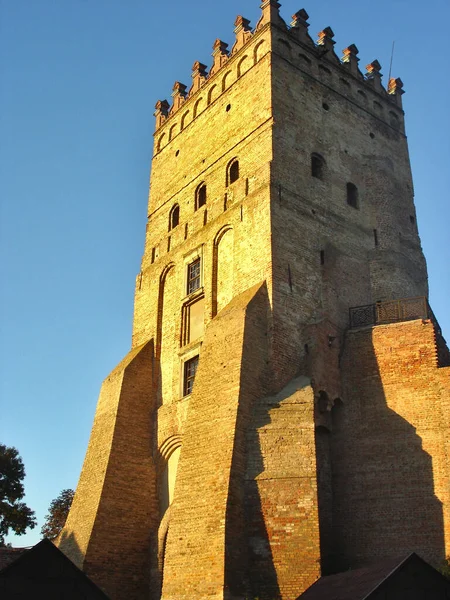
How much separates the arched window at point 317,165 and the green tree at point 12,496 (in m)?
17.3

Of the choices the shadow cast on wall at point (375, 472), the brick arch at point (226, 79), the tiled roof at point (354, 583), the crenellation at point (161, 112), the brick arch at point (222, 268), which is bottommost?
the tiled roof at point (354, 583)

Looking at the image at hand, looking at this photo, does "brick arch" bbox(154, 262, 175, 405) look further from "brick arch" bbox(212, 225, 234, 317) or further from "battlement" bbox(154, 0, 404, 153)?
"battlement" bbox(154, 0, 404, 153)

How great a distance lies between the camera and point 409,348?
19.7 meters

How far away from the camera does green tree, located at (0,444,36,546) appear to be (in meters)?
29.4

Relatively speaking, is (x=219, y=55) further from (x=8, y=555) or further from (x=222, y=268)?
(x=8, y=555)

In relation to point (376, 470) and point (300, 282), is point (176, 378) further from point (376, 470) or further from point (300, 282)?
point (376, 470)

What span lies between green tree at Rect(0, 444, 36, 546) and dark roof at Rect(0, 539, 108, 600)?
64.5 ft

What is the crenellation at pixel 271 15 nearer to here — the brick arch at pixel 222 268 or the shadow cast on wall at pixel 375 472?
the brick arch at pixel 222 268

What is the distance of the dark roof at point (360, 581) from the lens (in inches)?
479

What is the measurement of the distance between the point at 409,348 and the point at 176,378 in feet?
22.7

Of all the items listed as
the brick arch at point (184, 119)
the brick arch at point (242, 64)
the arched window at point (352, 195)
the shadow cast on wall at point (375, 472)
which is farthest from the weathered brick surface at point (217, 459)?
the brick arch at point (184, 119)

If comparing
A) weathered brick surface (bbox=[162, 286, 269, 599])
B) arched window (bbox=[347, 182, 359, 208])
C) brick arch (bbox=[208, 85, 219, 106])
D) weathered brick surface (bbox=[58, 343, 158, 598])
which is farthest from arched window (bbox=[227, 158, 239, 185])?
weathered brick surface (bbox=[58, 343, 158, 598])

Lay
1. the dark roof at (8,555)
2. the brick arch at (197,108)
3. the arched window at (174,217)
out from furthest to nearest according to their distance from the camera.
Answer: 1. the brick arch at (197,108)
2. the arched window at (174,217)
3. the dark roof at (8,555)

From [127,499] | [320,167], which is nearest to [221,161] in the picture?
[320,167]
